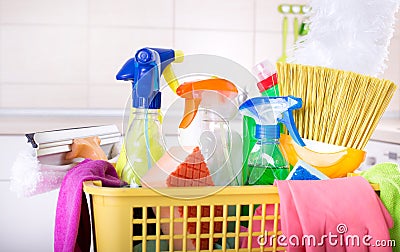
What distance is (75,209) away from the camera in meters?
0.54

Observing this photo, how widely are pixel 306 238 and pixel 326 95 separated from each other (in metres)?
0.20

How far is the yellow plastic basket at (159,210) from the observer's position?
0.51m

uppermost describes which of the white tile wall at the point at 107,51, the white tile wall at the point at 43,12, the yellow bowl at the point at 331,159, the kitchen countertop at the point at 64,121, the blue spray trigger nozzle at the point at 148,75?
the white tile wall at the point at 43,12

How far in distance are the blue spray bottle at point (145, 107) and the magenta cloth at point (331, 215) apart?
0.48 feet

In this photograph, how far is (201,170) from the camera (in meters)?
0.56

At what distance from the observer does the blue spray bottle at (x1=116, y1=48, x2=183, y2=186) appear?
581 mm

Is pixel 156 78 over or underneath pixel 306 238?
over

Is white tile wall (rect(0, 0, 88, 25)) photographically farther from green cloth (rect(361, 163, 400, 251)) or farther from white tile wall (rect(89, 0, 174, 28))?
green cloth (rect(361, 163, 400, 251))

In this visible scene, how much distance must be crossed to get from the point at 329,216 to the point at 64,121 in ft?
3.94

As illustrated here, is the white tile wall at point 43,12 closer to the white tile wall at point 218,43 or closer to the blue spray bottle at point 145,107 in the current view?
the white tile wall at point 218,43

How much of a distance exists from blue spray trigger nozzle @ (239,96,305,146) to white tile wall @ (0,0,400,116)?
129 centimetres

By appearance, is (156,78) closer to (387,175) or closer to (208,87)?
(208,87)

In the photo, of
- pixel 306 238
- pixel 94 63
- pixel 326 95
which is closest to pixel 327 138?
pixel 326 95

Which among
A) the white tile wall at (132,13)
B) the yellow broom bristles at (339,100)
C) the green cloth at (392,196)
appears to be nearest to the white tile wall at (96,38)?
the white tile wall at (132,13)
